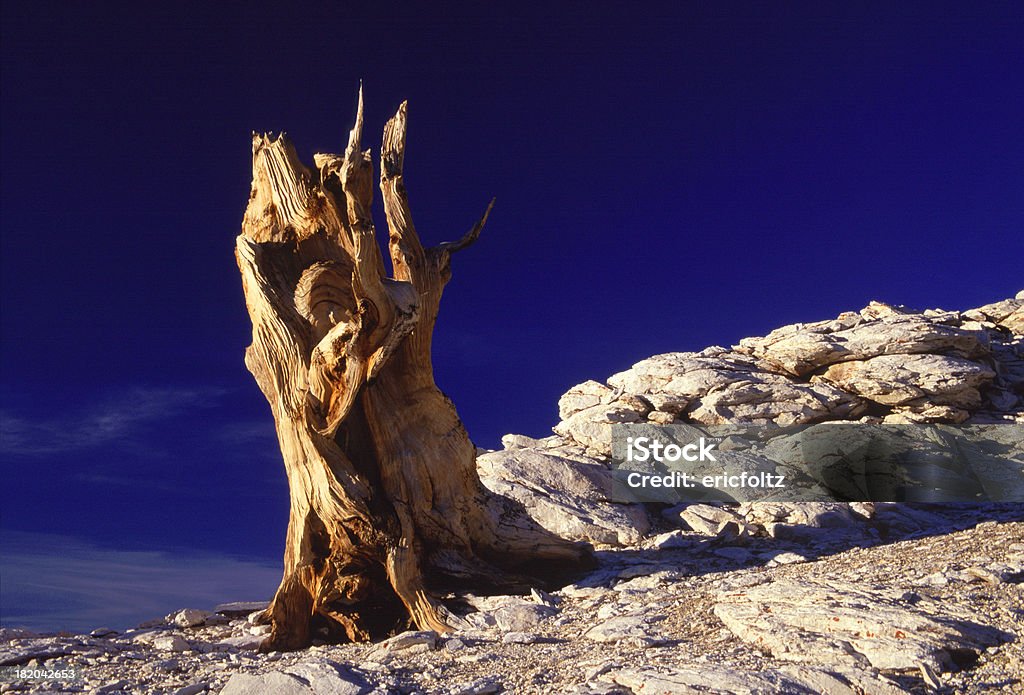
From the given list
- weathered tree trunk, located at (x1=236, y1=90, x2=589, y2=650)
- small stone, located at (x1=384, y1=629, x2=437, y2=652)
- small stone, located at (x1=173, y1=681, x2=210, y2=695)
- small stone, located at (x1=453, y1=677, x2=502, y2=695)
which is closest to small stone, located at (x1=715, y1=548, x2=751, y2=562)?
weathered tree trunk, located at (x1=236, y1=90, x2=589, y2=650)

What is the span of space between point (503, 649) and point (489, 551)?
4777 mm

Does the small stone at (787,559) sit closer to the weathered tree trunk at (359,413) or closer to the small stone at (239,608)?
the weathered tree trunk at (359,413)

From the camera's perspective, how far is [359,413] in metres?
13.4

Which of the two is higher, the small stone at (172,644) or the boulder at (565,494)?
the boulder at (565,494)

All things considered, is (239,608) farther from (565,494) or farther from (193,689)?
(565,494)

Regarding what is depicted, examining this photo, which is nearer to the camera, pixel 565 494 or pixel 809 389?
pixel 565 494

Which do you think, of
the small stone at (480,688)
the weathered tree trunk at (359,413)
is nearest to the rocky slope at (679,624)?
the small stone at (480,688)

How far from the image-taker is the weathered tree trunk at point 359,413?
39.7 feet

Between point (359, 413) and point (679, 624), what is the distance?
659 cm

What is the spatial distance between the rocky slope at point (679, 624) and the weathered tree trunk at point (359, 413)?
1018mm

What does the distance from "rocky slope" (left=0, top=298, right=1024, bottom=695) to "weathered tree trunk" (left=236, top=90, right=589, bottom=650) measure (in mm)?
1018

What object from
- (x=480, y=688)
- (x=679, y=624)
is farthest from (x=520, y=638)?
(x=480, y=688)

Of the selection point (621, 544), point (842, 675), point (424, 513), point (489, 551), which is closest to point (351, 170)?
point (424, 513)

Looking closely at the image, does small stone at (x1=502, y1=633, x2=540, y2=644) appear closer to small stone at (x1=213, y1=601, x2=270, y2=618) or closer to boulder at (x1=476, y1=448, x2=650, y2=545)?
small stone at (x1=213, y1=601, x2=270, y2=618)
